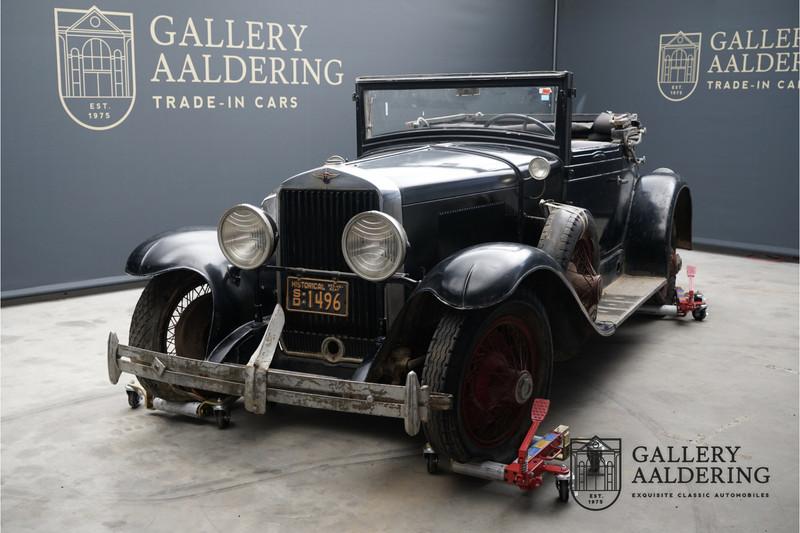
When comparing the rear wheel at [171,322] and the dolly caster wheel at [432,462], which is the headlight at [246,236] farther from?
the dolly caster wheel at [432,462]

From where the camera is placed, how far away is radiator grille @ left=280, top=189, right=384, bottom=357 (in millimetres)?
3346

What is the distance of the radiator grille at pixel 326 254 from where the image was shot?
3346mm

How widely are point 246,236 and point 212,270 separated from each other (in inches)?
12.4

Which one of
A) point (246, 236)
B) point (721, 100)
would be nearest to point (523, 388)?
point (246, 236)

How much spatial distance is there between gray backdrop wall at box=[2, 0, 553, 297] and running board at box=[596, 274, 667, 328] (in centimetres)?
348

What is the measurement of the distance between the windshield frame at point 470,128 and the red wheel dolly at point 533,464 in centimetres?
165

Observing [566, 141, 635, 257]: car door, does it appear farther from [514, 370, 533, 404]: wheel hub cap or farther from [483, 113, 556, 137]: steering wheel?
[514, 370, 533, 404]: wheel hub cap

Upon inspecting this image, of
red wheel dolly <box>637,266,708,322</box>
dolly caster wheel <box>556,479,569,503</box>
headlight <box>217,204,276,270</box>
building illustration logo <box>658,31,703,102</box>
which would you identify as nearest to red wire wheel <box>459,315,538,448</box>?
dolly caster wheel <box>556,479,569,503</box>

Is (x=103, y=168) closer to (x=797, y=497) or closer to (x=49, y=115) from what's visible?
(x=49, y=115)

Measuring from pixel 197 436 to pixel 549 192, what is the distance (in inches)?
82.3

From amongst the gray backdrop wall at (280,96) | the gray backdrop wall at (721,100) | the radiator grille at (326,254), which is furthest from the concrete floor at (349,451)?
the gray backdrop wall at (721,100)

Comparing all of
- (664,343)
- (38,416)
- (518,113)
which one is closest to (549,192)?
(518,113)

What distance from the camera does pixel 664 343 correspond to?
495 cm

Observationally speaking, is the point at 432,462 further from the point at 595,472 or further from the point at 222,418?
the point at 222,418
